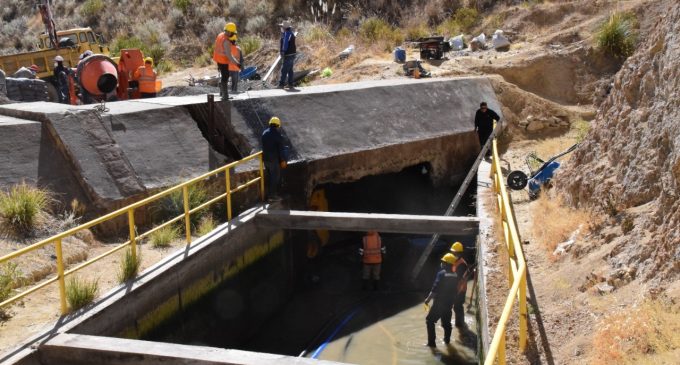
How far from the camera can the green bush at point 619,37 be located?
64.8ft

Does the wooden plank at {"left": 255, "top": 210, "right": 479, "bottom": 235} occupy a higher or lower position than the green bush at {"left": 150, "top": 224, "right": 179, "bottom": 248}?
lower

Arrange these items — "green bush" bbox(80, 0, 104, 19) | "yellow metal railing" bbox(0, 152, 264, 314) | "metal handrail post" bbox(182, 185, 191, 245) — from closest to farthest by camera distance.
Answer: "yellow metal railing" bbox(0, 152, 264, 314) < "metal handrail post" bbox(182, 185, 191, 245) < "green bush" bbox(80, 0, 104, 19)

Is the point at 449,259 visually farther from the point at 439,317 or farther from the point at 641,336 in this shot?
the point at 641,336

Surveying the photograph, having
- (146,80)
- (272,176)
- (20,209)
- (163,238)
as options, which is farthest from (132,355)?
(146,80)

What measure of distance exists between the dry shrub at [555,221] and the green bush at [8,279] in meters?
6.91

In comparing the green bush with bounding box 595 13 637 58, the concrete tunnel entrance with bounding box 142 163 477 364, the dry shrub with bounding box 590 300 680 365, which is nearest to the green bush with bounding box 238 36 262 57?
the concrete tunnel entrance with bounding box 142 163 477 364

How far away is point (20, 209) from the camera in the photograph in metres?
9.55

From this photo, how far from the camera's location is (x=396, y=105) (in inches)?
632

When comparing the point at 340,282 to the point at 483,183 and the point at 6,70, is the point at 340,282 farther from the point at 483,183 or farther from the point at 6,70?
the point at 6,70

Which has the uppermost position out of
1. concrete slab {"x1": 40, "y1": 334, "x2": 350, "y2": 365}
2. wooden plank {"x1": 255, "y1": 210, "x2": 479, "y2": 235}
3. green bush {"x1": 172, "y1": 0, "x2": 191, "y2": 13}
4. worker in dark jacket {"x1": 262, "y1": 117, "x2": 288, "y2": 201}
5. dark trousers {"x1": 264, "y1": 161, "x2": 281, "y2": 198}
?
green bush {"x1": 172, "y1": 0, "x2": 191, "y2": 13}

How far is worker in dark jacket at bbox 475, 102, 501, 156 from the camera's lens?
52.1ft

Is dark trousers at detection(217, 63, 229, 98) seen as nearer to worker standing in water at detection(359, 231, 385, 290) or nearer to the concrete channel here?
the concrete channel

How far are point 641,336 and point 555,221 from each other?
432 cm

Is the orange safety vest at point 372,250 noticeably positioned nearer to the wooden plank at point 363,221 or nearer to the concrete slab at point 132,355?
the wooden plank at point 363,221
